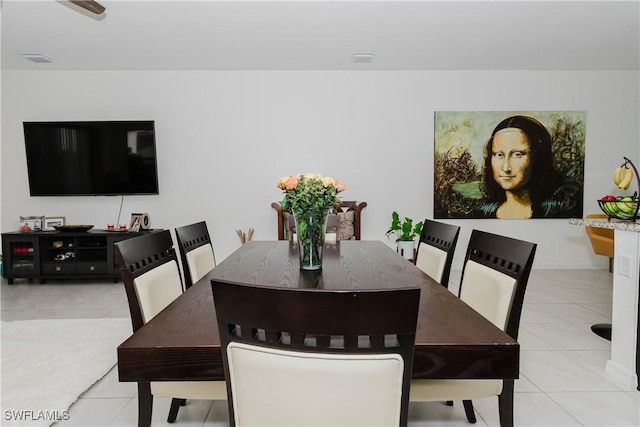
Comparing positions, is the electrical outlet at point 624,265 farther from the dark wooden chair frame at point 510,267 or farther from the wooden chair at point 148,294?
the wooden chair at point 148,294

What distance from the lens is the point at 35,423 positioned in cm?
189

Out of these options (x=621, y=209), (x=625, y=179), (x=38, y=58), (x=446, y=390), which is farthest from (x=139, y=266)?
(x=38, y=58)

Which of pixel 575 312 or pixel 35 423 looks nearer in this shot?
pixel 35 423

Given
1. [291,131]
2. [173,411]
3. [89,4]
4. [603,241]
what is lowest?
[173,411]

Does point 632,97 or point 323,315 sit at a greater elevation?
point 632,97

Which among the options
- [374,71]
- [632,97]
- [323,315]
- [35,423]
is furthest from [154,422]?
[632,97]

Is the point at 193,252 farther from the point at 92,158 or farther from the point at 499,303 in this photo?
the point at 92,158

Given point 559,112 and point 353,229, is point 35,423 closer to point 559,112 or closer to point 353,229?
point 353,229

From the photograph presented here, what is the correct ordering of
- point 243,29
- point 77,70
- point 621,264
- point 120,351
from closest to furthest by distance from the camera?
point 120,351 → point 621,264 → point 243,29 → point 77,70

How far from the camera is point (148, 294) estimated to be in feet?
5.01

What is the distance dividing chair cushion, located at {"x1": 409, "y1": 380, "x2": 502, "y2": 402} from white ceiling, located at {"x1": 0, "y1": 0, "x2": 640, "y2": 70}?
295 cm

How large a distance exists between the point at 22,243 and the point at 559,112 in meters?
6.83

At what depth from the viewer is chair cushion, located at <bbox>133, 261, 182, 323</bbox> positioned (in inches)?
58.1

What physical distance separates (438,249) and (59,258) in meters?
4.50
